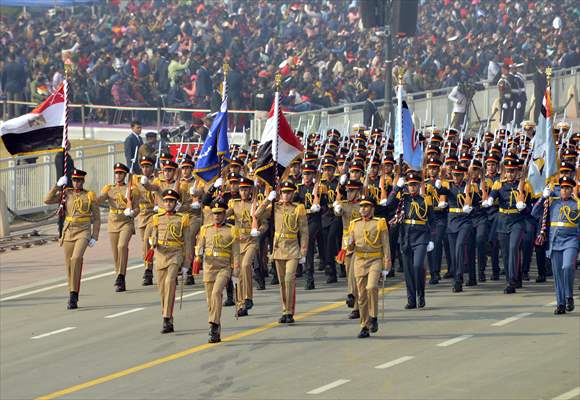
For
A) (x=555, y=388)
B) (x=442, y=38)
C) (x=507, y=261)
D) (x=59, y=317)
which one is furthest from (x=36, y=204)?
(x=442, y=38)

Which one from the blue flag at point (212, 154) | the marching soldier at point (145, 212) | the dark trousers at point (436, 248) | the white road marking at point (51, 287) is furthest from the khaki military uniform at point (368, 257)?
the white road marking at point (51, 287)

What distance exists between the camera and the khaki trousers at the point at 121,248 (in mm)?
24422

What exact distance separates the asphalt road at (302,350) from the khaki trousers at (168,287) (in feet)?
1.17

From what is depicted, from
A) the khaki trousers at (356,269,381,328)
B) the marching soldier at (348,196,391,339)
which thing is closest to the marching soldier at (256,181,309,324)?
the marching soldier at (348,196,391,339)

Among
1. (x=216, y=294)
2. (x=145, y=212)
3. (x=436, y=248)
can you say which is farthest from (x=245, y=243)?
(x=145, y=212)

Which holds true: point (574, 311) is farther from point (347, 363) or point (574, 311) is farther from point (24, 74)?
point (24, 74)

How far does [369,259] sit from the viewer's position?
67.1 feet

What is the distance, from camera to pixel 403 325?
830 inches

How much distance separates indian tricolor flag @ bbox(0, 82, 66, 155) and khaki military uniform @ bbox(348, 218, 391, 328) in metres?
5.24

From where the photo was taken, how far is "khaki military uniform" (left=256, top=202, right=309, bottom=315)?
21.3 meters

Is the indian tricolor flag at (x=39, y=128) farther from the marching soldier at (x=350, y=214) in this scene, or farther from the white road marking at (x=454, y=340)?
the white road marking at (x=454, y=340)

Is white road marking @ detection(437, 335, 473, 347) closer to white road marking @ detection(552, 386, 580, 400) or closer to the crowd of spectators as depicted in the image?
white road marking @ detection(552, 386, 580, 400)

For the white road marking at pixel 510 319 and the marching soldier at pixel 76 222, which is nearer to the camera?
the white road marking at pixel 510 319

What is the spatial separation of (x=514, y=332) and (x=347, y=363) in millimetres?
2491
